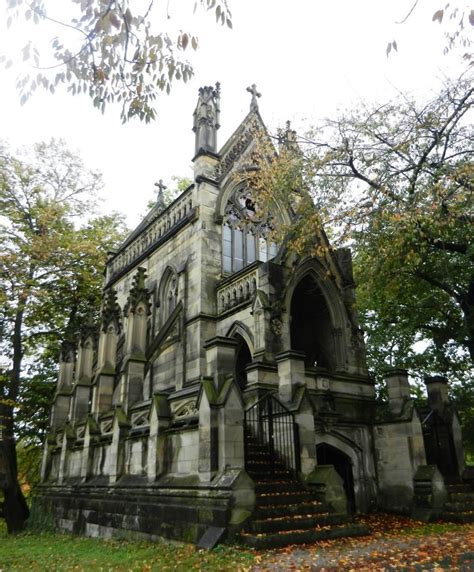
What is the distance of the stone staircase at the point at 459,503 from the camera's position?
34.2 feet

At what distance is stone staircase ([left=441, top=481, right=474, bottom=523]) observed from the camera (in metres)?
10.4

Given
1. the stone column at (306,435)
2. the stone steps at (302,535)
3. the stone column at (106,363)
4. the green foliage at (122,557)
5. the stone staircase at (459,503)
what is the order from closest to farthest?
the green foliage at (122,557)
the stone steps at (302,535)
the stone column at (306,435)
the stone staircase at (459,503)
the stone column at (106,363)

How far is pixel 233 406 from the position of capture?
9172 mm

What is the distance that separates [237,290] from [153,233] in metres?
7.23

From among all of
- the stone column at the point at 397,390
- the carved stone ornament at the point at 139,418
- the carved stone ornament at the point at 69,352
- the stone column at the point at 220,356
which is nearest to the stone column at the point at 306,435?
the stone column at the point at 220,356

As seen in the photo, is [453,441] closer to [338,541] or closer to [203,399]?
[338,541]

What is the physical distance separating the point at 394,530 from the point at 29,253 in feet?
57.3

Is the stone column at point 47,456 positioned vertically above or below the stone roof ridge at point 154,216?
below


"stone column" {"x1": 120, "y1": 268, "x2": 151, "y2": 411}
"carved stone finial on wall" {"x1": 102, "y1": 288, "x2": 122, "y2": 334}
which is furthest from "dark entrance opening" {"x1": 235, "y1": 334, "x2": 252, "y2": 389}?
"carved stone finial on wall" {"x1": 102, "y1": 288, "x2": 122, "y2": 334}

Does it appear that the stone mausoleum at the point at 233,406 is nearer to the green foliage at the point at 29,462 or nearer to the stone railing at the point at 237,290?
the stone railing at the point at 237,290

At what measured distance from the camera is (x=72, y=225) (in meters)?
24.2

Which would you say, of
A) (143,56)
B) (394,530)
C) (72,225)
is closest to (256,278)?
(394,530)

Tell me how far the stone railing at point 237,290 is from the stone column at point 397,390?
4515mm

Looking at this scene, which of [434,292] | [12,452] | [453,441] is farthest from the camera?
[12,452]
